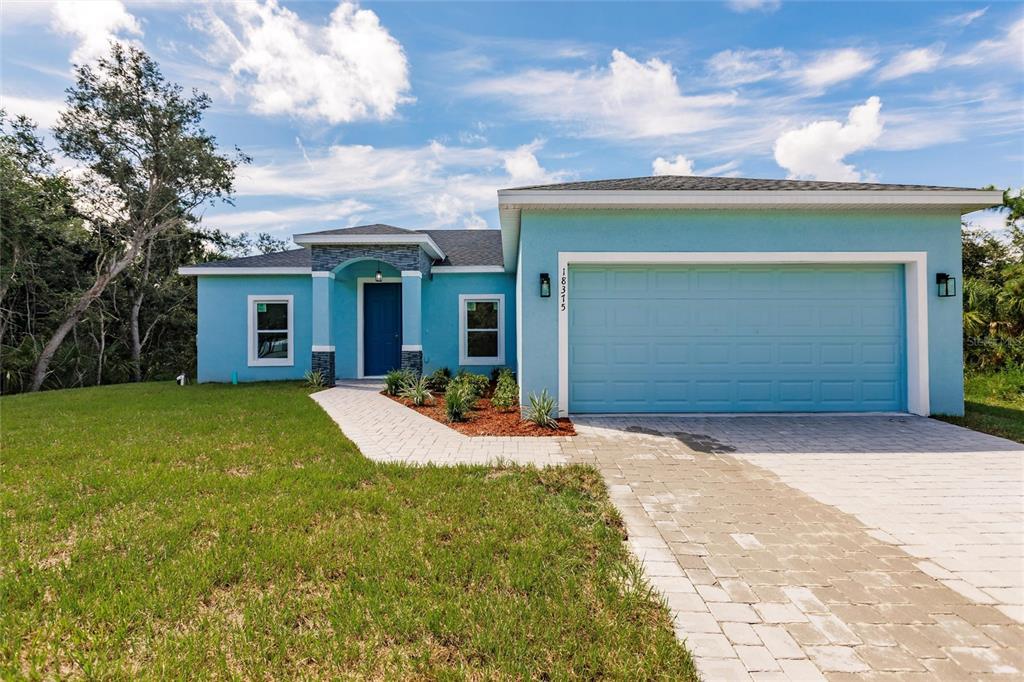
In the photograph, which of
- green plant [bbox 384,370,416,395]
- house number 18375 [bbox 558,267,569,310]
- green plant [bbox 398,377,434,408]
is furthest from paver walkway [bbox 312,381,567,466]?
house number 18375 [bbox 558,267,569,310]

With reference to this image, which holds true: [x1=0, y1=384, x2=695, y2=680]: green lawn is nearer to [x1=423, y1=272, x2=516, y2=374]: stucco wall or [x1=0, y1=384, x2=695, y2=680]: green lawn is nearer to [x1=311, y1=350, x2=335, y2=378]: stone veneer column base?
[x1=311, y1=350, x2=335, y2=378]: stone veneer column base

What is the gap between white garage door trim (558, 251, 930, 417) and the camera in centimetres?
727

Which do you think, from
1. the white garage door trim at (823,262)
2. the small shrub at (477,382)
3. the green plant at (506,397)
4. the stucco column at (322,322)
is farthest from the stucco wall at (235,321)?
the white garage door trim at (823,262)

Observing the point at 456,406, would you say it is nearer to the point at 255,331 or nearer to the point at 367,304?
the point at 367,304

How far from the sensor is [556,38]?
8.79 meters

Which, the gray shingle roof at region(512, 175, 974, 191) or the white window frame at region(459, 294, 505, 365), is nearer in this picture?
the gray shingle roof at region(512, 175, 974, 191)

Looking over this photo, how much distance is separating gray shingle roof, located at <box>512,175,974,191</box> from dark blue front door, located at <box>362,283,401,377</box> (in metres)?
6.73

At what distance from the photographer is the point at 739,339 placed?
7.57 m

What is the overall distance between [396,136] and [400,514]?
1238 cm

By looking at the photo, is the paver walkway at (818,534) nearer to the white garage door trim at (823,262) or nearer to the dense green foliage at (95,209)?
the white garage door trim at (823,262)

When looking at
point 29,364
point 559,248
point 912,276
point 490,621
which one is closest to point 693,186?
point 559,248

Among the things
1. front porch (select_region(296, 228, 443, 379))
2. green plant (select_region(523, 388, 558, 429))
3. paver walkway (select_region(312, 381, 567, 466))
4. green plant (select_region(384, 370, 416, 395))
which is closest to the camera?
paver walkway (select_region(312, 381, 567, 466))

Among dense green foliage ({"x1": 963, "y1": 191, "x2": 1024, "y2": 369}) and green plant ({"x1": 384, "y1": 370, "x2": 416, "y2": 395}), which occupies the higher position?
dense green foliage ({"x1": 963, "y1": 191, "x2": 1024, "y2": 369})

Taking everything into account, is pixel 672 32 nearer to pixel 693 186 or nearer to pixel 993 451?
pixel 693 186
